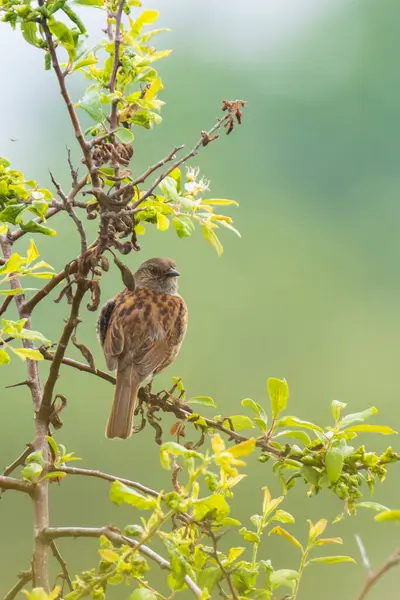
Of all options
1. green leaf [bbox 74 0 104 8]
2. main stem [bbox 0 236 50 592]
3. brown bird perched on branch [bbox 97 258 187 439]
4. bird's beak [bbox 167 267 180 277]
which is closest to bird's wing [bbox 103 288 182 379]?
brown bird perched on branch [bbox 97 258 187 439]

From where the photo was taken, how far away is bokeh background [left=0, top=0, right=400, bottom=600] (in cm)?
835

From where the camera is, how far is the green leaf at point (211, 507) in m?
1.37

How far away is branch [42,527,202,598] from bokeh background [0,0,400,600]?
140 inches

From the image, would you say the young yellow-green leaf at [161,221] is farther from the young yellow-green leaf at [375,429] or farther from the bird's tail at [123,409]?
the bird's tail at [123,409]

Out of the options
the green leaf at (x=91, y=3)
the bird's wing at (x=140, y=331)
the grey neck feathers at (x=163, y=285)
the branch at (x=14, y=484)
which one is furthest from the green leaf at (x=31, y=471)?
the grey neck feathers at (x=163, y=285)

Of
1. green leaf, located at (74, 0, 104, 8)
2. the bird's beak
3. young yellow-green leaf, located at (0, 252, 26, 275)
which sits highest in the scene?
the bird's beak

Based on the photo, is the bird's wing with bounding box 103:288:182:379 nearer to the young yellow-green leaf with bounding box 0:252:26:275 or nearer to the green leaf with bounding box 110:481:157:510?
the young yellow-green leaf with bounding box 0:252:26:275

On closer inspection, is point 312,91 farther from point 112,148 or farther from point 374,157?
point 112,148

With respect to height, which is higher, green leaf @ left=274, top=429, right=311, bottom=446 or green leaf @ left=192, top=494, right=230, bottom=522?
green leaf @ left=274, top=429, right=311, bottom=446

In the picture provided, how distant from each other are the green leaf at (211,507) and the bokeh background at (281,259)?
367 centimetres

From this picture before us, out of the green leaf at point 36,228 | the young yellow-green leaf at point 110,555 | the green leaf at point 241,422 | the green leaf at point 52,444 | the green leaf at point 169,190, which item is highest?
the green leaf at point 169,190

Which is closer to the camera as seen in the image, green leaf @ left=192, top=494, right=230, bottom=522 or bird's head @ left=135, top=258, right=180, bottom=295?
green leaf @ left=192, top=494, right=230, bottom=522

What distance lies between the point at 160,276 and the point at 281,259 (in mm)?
8502

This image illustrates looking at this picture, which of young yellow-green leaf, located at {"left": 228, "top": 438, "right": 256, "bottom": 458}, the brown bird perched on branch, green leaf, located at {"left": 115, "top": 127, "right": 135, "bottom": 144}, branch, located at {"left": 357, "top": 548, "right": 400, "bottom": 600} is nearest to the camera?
branch, located at {"left": 357, "top": 548, "right": 400, "bottom": 600}
